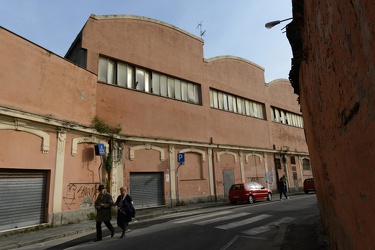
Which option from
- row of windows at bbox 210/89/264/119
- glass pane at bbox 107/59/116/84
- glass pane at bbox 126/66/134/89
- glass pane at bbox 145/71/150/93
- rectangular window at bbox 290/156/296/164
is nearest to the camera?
glass pane at bbox 107/59/116/84

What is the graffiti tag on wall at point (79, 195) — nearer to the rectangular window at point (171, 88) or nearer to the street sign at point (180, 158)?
the street sign at point (180, 158)

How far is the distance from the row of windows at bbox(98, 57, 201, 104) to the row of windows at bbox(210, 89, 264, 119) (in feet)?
7.22

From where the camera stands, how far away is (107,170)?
618 inches

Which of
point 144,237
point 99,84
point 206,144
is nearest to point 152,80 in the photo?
point 99,84

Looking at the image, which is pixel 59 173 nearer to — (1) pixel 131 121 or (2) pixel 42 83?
(2) pixel 42 83

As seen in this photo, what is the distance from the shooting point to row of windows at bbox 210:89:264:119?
24.9 m

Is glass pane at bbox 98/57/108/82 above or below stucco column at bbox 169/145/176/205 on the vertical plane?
above

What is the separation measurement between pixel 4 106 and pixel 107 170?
6.38 m

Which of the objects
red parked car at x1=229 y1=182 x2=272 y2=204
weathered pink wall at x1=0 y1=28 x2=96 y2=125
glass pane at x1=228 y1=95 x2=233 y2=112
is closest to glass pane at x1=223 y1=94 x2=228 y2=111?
glass pane at x1=228 y1=95 x2=233 y2=112

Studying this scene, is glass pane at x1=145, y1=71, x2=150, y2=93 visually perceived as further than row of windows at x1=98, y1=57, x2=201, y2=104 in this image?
Yes

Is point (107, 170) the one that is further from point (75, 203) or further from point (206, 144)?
point (206, 144)

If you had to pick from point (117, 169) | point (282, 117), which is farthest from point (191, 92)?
point (282, 117)

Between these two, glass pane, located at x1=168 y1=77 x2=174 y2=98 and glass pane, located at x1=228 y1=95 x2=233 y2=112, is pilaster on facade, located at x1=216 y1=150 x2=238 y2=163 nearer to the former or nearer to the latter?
glass pane, located at x1=228 y1=95 x2=233 y2=112

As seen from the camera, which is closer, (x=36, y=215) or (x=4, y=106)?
(x=4, y=106)
